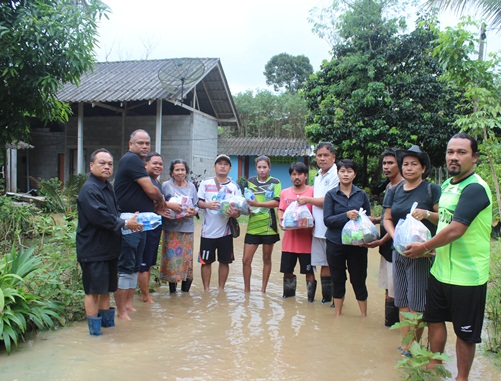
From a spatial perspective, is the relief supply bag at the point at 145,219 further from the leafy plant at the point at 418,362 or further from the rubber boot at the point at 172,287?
the leafy plant at the point at 418,362

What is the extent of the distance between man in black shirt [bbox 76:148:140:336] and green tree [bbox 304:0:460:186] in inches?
455

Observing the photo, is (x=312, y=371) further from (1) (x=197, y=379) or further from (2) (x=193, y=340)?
(2) (x=193, y=340)

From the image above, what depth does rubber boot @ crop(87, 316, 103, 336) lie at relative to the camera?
3.89m

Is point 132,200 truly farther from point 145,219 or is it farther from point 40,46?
point 40,46

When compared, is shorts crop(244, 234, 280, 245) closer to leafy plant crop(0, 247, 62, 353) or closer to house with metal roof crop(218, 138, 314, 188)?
leafy plant crop(0, 247, 62, 353)

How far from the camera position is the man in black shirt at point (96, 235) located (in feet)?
12.6

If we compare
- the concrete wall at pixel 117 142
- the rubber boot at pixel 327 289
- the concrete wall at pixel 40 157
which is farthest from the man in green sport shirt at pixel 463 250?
the concrete wall at pixel 40 157

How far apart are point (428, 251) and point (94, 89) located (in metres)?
14.0

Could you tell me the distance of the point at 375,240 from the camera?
436 centimetres

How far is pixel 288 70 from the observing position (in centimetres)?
4066

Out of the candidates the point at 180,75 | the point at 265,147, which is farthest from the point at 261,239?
the point at 265,147

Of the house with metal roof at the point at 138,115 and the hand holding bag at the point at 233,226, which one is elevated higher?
the house with metal roof at the point at 138,115

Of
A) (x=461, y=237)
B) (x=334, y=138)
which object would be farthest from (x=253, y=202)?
(x=334, y=138)

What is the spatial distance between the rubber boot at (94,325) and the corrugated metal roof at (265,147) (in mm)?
17639
